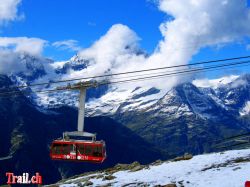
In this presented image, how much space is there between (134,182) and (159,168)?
1008cm

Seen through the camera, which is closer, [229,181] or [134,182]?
[229,181]

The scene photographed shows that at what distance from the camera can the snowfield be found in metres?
58.9

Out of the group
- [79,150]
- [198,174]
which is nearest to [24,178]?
[79,150]

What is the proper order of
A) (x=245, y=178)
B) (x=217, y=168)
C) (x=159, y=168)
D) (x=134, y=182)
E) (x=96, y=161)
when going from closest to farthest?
(x=245, y=178) → (x=96, y=161) → (x=217, y=168) → (x=134, y=182) → (x=159, y=168)

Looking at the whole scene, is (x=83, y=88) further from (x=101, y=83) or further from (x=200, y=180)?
(x=200, y=180)

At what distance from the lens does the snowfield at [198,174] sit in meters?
58.9

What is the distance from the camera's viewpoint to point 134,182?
72562 mm

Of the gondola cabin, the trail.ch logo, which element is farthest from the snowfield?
the trail.ch logo

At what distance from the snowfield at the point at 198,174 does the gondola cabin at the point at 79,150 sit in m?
11.5

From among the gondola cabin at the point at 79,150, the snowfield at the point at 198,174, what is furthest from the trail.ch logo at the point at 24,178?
the gondola cabin at the point at 79,150

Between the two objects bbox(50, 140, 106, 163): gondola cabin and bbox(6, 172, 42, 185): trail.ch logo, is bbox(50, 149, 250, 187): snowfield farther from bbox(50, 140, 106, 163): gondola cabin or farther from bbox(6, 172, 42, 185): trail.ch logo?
bbox(6, 172, 42, 185): trail.ch logo

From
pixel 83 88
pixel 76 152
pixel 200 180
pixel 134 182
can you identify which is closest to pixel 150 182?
pixel 134 182

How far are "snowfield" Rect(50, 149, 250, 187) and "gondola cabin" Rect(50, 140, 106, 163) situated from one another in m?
11.5

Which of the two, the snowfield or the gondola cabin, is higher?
the gondola cabin
